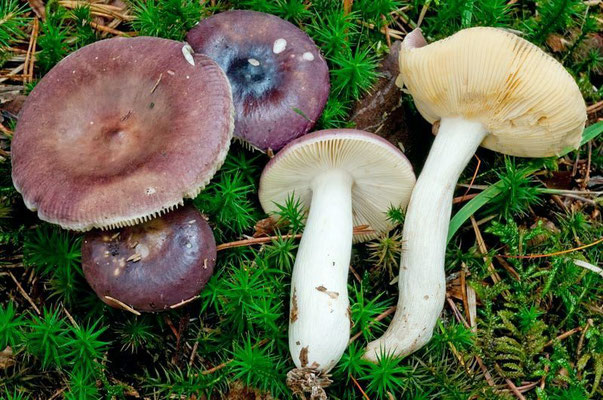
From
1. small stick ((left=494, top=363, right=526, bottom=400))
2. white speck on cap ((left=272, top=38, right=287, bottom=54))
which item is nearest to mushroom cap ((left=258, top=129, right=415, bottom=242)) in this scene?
white speck on cap ((left=272, top=38, right=287, bottom=54))

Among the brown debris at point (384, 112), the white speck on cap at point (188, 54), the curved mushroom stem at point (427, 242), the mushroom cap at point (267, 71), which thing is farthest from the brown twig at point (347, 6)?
the white speck on cap at point (188, 54)

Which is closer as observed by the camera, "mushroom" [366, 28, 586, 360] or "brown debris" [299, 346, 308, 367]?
"mushroom" [366, 28, 586, 360]

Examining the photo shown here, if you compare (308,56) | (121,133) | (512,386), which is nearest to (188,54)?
(121,133)

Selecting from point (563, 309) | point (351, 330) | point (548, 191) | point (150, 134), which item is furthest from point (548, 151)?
point (150, 134)

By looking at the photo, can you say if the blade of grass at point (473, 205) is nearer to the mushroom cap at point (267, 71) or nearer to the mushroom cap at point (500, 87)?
the mushroom cap at point (500, 87)

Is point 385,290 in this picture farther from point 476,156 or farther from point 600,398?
point 600,398

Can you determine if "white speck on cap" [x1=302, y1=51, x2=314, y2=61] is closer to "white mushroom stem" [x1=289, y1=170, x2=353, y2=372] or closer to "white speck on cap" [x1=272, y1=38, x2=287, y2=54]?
"white speck on cap" [x1=272, y1=38, x2=287, y2=54]
